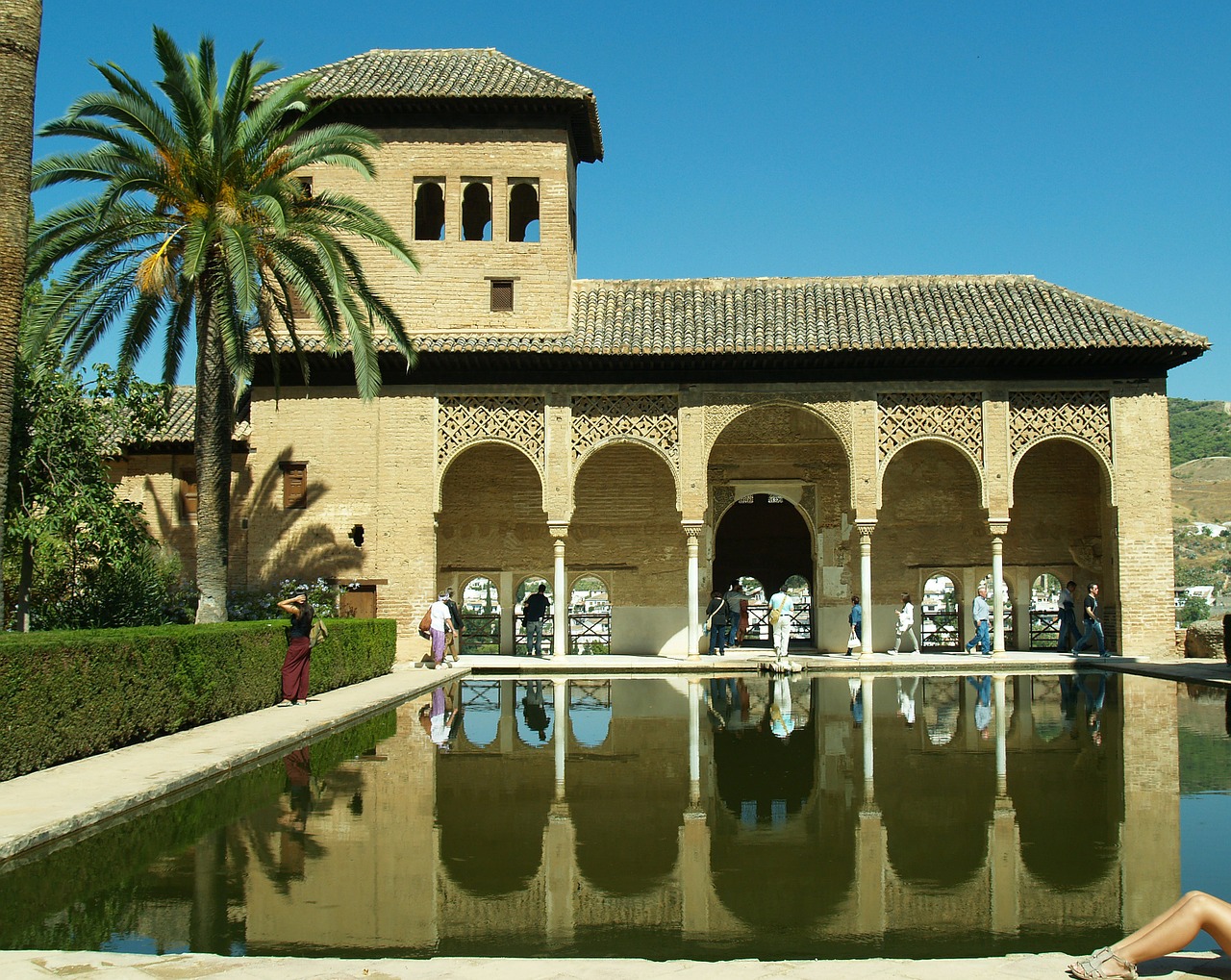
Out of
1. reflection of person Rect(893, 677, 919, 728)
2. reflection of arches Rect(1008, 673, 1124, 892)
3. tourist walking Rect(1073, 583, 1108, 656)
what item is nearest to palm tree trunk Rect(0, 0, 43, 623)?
reflection of arches Rect(1008, 673, 1124, 892)

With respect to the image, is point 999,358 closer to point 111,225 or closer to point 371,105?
point 371,105

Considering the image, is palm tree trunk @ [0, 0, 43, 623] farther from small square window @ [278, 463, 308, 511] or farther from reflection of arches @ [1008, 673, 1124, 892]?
small square window @ [278, 463, 308, 511]

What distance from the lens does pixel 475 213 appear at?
24922 mm

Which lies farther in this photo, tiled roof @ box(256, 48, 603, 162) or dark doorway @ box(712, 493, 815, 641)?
dark doorway @ box(712, 493, 815, 641)

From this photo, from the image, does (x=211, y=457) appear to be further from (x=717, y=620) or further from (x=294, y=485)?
(x=717, y=620)

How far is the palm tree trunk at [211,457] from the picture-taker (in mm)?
16109

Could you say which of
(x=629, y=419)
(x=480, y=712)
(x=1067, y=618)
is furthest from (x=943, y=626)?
(x=480, y=712)

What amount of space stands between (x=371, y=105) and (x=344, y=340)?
514 cm

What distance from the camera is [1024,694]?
15.9 meters

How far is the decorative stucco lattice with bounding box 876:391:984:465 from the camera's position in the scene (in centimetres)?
2212

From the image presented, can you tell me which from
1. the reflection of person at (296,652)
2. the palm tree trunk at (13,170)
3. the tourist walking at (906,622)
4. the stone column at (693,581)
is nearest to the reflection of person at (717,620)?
the stone column at (693,581)

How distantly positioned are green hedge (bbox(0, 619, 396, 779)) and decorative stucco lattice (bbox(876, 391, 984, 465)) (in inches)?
484

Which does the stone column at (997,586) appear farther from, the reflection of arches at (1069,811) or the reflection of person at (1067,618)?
the reflection of arches at (1069,811)

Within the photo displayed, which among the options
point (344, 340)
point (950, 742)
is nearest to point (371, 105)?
point (344, 340)
